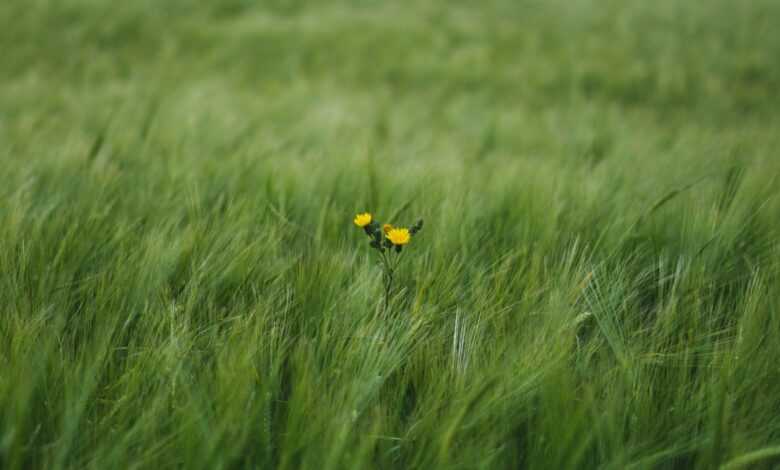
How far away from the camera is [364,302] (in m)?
0.67

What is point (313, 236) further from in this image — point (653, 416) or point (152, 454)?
point (653, 416)

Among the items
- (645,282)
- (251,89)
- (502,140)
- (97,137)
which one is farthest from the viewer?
(251,89)

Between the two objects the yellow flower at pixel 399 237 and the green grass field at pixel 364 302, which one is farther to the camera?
the yellow flower at pixel 399 237

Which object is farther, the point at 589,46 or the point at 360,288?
the point at 589,46

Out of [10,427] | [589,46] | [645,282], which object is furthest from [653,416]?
[589,46]

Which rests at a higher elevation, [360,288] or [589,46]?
[589,46]

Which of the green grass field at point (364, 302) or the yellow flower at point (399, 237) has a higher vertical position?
the yellow flower at point (399, 237)

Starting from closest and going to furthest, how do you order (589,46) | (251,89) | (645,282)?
(645,282)
(251,89)
(589,46)

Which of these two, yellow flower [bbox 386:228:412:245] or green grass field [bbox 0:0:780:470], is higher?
yellow flower [bbox 386:228:412:245]

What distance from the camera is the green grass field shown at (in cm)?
53

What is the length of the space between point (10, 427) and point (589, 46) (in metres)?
3.33

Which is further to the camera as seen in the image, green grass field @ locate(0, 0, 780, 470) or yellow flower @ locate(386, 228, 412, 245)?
yellow flower @ locate(386, 228, 412, 245)

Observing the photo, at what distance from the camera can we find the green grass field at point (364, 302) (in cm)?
53

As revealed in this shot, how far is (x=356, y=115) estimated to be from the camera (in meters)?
2.03
